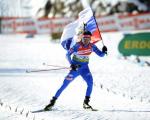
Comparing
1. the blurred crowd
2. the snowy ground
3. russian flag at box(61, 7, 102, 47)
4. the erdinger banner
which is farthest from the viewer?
the blurred crowd

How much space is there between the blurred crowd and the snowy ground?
25652 millimetres

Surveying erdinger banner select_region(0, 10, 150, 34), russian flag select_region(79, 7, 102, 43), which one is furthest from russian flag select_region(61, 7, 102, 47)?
erdinger banner select_region(0, 10, 150, 34)

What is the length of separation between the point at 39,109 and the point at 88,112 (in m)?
1.11

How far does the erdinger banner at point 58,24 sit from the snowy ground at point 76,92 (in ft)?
57.1

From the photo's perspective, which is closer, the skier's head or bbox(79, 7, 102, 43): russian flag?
the skier's head

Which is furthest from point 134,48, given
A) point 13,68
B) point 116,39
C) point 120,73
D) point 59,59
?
point 116,39

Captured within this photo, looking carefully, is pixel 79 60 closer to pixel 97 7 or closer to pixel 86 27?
pixel 86 27

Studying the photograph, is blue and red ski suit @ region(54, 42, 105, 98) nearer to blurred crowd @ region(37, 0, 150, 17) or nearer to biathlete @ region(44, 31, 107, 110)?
biathlete @ region(44, 31, 107, 110)

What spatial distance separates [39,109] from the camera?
930 centimetres

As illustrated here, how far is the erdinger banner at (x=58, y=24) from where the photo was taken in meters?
36.5

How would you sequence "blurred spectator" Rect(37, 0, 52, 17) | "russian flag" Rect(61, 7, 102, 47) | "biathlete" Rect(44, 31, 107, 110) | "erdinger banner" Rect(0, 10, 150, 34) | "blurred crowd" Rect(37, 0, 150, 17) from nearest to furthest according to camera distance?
"biathlete" Rect(44, 31, 107, 110) < "russian flag" Rect(61, 7, 102, 47) < "erdinger banner" Rect(0, 10, 150, 34) < "blurred crowd" Rect(37, 0, 150, 17) < "blurred spectator" Rect(37, 0, 52, 17)

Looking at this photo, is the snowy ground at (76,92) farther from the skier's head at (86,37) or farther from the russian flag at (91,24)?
the russian flag at (91,24)

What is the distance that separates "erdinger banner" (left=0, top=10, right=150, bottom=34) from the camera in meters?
36.5

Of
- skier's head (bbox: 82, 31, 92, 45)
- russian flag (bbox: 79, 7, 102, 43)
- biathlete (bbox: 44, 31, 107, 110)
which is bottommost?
biathlete (bbox: 44, 31, 107, 110)
